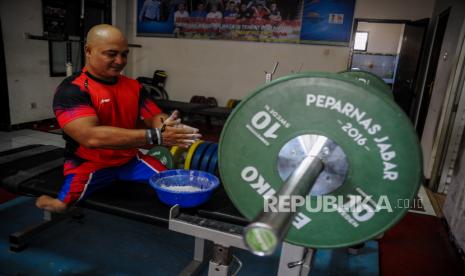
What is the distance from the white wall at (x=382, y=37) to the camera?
8.38 metres

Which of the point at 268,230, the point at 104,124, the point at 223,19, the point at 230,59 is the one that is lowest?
the point at 104,124

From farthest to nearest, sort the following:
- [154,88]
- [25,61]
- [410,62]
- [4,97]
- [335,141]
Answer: [154,88] < [410,62] < [25,61] < [4,97] < [335,141]

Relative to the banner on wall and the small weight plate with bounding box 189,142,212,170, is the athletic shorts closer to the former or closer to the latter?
the small weight plate with bounding box 189,142,212,170

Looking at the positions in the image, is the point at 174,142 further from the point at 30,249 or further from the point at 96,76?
the point at 30,249

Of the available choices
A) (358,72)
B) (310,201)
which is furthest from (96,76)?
(358,72)

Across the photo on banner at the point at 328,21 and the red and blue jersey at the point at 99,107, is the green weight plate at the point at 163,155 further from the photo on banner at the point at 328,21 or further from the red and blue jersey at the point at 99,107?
the photo on banner at the point at 328,21

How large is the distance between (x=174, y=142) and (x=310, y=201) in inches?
29.0

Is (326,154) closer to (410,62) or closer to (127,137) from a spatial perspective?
(127,137)

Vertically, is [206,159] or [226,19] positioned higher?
[226,19]

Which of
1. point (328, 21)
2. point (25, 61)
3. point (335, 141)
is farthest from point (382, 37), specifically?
point (335, 141)

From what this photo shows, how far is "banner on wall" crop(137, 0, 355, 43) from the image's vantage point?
5141 millimetres

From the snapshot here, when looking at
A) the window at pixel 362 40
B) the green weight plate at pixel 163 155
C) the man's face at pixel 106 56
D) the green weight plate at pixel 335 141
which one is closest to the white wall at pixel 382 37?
the window at pixel 362 40

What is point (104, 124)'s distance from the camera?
156 cm

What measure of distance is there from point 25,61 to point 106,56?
358 cm
